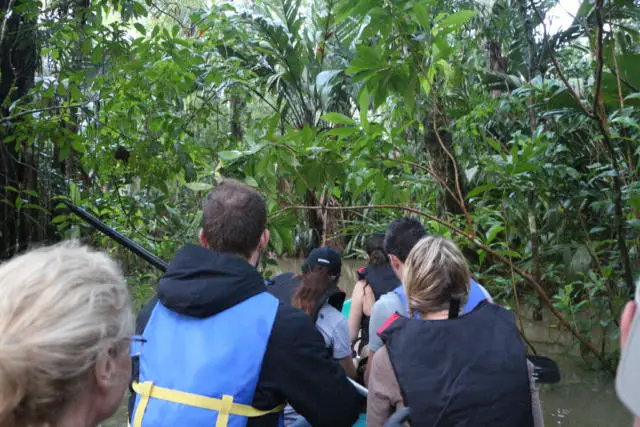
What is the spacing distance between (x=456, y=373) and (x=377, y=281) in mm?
1886

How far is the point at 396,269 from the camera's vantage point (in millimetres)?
3012

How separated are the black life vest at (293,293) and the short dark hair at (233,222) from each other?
0.85 metres

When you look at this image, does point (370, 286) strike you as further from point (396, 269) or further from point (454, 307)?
point (454, 307)

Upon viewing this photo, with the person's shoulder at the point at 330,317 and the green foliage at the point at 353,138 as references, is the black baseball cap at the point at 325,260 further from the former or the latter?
the green foliage at the point at 353,138

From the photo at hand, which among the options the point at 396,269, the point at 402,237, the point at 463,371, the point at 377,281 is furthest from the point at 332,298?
the point at 463,371

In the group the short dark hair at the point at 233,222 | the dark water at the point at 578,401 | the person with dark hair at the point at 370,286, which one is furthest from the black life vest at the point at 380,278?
the dark water at the point at 578,401

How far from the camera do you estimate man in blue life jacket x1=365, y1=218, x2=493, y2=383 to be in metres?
2.83

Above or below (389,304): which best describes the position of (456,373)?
above

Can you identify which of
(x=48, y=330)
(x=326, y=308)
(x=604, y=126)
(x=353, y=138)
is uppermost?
(x=604, y=126)

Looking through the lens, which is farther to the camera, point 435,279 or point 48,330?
point 435,279

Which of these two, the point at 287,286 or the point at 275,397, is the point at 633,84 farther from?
the point at 275,397

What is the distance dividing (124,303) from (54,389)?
0.20 m

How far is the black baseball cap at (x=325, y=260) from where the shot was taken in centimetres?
330

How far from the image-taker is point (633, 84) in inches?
156
